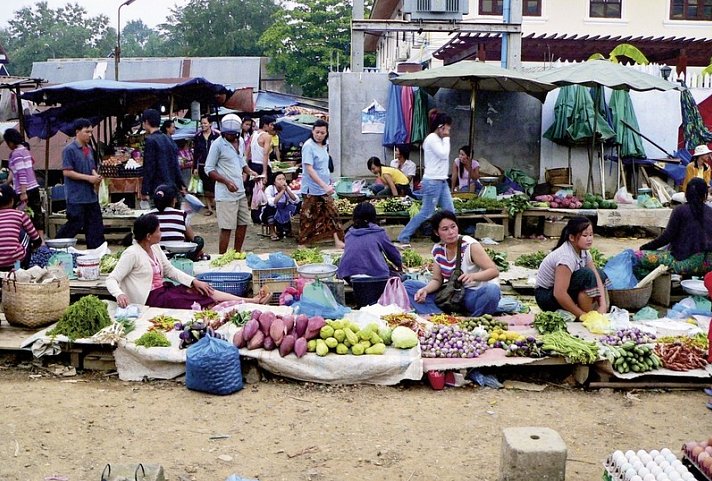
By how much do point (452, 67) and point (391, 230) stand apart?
9.68 ft

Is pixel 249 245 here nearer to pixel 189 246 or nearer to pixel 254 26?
pixel 189 246

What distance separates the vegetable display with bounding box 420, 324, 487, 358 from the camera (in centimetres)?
542

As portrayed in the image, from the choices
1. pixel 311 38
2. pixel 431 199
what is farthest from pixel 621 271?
pixel 311 38

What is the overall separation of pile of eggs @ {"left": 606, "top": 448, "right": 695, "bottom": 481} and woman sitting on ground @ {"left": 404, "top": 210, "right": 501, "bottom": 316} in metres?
2.86

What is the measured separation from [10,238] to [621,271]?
18.4 feet

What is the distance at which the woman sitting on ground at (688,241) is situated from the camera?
7.11 metres

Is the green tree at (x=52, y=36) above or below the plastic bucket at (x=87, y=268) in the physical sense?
above

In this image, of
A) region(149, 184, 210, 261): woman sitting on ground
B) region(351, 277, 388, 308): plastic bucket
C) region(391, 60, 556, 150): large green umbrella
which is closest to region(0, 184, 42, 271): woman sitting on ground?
region(149, 184, 210, 261): woman sitting on ground

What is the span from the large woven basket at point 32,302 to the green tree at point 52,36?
2047 inches

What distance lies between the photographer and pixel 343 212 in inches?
436

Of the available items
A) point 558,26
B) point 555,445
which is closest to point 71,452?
point 555,445

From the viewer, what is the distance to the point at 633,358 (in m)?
5.35

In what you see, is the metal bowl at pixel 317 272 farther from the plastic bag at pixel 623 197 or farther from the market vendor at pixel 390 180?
the plastic bag at pixel 623 197

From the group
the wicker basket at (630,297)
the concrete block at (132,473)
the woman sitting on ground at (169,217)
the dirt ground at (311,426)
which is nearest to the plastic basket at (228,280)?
the woman sitting on ground at (169,217)
